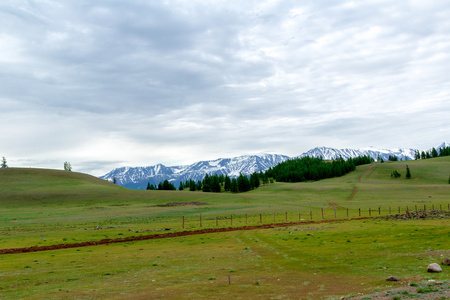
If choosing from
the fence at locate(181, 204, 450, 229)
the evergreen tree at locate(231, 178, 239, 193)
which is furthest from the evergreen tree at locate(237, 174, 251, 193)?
the fence at locate(181, 204, 450, 229)

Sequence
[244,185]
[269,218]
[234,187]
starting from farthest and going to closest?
[234,187]
[244,185]
[269,218]

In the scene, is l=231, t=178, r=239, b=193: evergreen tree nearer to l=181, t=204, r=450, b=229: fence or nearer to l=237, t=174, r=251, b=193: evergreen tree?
l=237, t=174, r=251, b=193: evergreen tree

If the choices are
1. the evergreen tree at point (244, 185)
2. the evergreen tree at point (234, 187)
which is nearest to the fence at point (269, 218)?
the evergreen tree at point (244, 185)

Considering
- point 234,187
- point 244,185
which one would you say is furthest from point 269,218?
point 234,187

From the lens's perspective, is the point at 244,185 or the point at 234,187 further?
the point at 234,187

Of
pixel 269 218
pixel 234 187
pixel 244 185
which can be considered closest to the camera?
pixel 269 218

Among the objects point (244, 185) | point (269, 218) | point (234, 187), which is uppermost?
point (244, 185)

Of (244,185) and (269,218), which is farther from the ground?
(244,185)

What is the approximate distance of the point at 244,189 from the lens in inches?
7594

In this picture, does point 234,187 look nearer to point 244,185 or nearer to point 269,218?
point 244,185

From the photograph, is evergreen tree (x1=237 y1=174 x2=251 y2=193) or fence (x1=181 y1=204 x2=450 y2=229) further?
evergreen tree (x1=237 y1=174 x2=251 y2=193)

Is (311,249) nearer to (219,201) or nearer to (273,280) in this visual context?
(273,280)

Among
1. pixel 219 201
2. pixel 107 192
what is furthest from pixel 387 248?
pixel 107 192

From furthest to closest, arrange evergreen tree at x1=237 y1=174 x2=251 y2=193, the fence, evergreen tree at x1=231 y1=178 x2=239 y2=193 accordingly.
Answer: evergreen tree at x1=231 y1=178 x2=239 y2=193
evergreen tree at x1=237 y1=174 x2=251 y2=193
the fence
